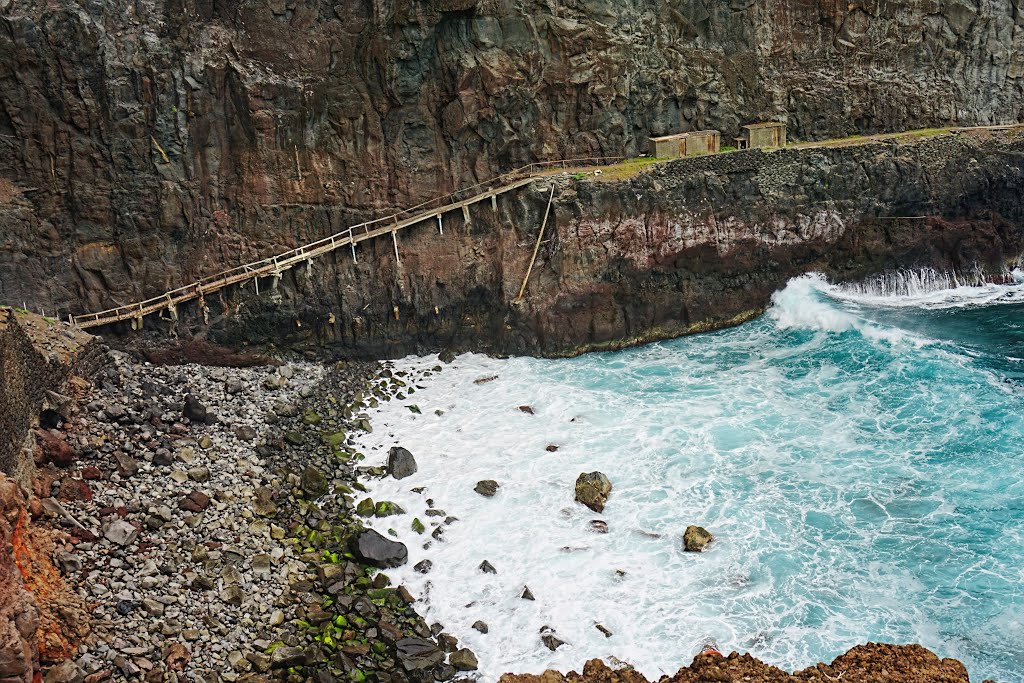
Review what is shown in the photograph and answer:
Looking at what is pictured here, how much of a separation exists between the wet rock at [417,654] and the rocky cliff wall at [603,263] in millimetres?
16582

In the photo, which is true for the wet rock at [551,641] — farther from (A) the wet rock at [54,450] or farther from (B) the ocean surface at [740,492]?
(A) the wet rock at [54,450]

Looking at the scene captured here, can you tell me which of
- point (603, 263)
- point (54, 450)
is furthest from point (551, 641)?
point (603, 263)

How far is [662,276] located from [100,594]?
25271mm

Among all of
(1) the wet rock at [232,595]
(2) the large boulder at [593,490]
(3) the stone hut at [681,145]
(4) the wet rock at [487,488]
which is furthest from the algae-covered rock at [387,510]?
(3) the stone hut at [681,145]

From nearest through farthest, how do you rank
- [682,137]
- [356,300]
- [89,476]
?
[89,476] → [356,300] → [682,137]

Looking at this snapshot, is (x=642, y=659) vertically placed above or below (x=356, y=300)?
below

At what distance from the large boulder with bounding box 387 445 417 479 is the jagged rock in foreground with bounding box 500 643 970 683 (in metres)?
9.27

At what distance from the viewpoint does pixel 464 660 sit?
19625 mm

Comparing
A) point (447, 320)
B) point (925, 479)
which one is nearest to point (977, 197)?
point (925, 479)

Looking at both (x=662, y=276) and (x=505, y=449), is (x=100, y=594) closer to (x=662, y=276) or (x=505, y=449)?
(x=505, y=449)

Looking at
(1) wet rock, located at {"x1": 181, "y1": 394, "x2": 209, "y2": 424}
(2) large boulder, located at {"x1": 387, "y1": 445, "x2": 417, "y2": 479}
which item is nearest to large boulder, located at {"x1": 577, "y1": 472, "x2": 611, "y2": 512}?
(2) large boulder, located at {"x1": 387, "y1": 445, "x2": 417, "y2": 479}

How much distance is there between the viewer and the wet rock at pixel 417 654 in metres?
19.6

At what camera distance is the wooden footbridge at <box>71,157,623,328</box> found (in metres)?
33.0

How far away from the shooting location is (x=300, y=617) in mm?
20953
